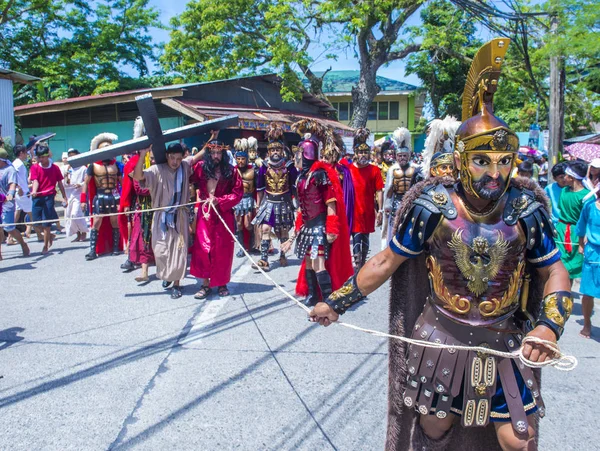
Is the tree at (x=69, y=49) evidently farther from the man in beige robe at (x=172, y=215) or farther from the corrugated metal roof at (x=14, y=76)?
the man in beige robe at (x=172, y=215)

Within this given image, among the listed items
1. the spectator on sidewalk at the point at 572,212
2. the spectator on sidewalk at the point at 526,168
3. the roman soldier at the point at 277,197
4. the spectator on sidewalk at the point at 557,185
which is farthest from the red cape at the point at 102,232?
the spectator on sidewalk at the point at 572,212

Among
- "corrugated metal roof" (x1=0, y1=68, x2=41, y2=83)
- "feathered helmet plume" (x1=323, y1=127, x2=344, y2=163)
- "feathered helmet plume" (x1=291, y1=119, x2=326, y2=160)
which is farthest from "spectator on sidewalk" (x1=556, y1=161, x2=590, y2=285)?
"corrugated metal roof" (x1=0, y1=68, x2=41, y2=83)

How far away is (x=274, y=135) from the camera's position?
7816mm

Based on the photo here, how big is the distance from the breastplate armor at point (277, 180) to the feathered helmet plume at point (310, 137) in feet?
6.64

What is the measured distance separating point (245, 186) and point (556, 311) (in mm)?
7300

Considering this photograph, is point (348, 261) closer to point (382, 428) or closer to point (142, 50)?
point (382, 428)

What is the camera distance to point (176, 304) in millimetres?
6352

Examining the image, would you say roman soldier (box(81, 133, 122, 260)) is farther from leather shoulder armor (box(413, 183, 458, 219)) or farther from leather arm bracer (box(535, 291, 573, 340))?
leather arm bracer (box(535, 291, 573, 340))

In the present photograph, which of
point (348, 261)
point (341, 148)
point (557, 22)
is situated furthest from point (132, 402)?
point (557, 22)

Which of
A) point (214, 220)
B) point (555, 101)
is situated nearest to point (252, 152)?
point (214, 220)

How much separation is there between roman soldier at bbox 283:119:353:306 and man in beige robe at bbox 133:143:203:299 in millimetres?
1378

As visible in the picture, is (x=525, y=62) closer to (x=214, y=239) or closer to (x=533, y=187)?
(x=214, y=239)

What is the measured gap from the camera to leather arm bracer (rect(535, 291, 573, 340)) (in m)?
2.24

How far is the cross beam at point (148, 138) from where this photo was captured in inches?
205
